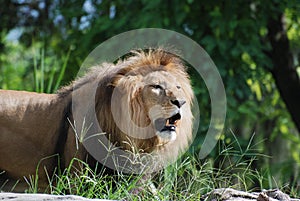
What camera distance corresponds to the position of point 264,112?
8.73 meters

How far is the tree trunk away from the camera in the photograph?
25.1 feet

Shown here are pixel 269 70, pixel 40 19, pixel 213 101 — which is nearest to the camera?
pixel 213 101

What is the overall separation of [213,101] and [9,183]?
2.73m

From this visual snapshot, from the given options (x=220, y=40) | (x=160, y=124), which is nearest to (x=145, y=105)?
(x=160, y=124)

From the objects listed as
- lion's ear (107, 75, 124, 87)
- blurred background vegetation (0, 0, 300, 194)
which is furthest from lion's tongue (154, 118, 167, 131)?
blurred background vegetation (0, 0, 300, 194)

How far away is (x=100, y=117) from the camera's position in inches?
162

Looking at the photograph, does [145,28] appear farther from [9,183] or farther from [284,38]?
[9,183]

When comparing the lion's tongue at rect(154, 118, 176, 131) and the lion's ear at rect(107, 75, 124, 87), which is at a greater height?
the lion's ear at rect(107, 75, 124, 87)

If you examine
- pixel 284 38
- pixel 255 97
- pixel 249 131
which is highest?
pixel 284 38

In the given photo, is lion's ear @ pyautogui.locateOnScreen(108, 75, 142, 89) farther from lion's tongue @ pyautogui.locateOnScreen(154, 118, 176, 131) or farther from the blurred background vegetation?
the blurred background vegetation

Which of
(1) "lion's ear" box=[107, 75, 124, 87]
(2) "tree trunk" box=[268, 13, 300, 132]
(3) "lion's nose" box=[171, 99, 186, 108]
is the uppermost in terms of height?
(1) "lion's ear" box=[107, 75, 124, 87]

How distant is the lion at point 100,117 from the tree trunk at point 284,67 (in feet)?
11.6

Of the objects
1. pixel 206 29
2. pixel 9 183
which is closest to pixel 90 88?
pixel 9 183

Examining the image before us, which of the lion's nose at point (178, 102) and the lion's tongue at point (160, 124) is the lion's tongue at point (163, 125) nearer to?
the lion's tongue at point (160, 124)
